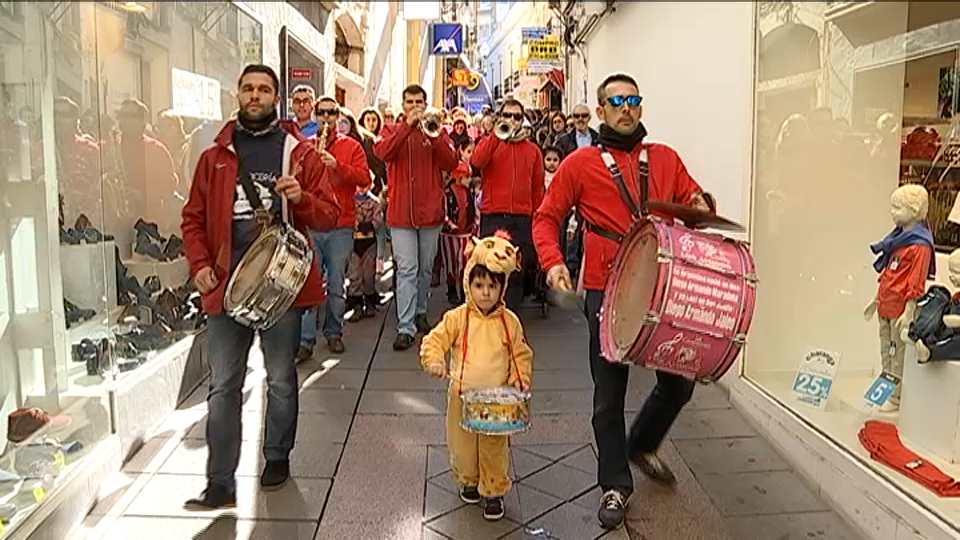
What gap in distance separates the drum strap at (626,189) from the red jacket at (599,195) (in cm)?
2

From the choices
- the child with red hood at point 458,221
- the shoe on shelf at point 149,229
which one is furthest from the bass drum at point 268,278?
the child with red hood at point 458,221

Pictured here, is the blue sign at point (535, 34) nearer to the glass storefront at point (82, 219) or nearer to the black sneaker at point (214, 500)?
the glass storefront at point (82, 219)

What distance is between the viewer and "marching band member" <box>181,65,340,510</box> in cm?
384

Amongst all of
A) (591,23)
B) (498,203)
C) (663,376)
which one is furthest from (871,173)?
(591,23)

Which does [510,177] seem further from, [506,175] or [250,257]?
[250,257]

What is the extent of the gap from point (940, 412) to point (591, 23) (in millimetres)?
10031

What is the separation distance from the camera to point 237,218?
3879 mm

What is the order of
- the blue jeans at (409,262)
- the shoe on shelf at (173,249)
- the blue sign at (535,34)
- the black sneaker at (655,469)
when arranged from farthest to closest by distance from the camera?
the blue sign at (535,34)
the blue jeans at (409,262)
the shoe on shelf at (173,249)
the black sneaker at (655,469)

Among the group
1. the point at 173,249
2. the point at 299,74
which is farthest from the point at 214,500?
the point at 299,74

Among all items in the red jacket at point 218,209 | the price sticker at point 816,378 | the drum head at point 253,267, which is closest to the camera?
the drum head at point 253,267

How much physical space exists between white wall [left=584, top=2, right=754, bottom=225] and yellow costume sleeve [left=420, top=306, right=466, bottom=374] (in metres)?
2.47

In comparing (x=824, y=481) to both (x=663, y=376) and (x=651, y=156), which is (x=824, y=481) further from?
(x=651, y=156)

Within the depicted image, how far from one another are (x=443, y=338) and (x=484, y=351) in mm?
183

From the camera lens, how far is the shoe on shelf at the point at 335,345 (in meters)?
6.74
